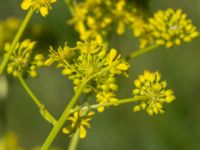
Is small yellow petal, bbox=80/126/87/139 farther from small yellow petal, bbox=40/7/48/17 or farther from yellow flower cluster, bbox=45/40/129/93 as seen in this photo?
small yellow petal, bbox=40/7/48/17

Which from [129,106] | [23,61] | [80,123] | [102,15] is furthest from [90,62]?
[129,106]

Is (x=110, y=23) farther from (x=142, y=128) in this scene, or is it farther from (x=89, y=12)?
(x=142, y=128)

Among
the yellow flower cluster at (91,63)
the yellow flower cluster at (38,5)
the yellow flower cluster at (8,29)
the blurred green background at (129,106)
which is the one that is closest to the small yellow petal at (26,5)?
the yellow flower cluster at (38,5)

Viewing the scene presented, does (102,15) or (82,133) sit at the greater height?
(102,15)

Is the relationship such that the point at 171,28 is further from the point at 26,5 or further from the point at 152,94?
the point at 26,5

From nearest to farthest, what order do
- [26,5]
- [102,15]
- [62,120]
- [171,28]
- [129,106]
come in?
[62,120], [26,5], [171,28], [102,15], [129,106]

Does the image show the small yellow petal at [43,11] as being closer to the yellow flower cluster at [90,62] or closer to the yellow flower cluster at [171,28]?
the yellow flower cluster at [90,62]

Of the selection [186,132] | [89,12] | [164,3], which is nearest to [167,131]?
[186,132]

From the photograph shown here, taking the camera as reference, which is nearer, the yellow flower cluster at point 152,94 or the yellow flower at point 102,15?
the yellow flower cluster at point 152,94
